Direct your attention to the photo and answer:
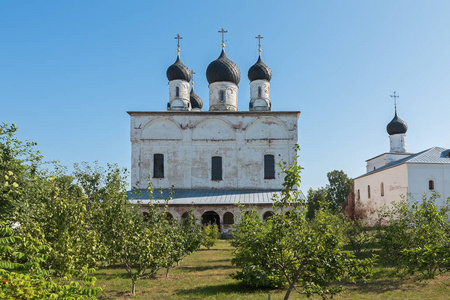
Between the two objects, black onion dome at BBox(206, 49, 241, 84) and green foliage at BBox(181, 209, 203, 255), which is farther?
black onion dome at BBox(206, 49, 241, 84)

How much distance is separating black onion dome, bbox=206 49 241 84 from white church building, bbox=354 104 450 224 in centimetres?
1218

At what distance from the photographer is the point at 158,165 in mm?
24109

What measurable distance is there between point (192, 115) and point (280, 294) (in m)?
17.4

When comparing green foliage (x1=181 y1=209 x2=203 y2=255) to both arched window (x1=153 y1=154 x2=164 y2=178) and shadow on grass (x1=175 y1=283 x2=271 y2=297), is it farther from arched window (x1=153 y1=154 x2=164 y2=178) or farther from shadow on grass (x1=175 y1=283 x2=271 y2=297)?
arched window (x1=153 y1=154 x2=164 y2=178)

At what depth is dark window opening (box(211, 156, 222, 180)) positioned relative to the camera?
949 inches

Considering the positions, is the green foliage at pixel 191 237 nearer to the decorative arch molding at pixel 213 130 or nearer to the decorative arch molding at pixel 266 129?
the decorative arch molding at pixel 213 130

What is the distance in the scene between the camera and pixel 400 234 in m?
9.72

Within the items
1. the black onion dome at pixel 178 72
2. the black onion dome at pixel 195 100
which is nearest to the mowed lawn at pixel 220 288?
the black onion dome at pixel 178 72

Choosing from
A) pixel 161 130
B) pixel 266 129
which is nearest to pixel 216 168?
pixel 266 129

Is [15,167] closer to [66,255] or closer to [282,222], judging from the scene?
[66,255]

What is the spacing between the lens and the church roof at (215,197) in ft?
70.4

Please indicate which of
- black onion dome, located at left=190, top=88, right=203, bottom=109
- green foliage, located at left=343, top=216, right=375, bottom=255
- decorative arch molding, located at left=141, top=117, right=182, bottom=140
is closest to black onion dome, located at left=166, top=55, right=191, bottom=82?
decorative arch molding, located at left=141, top=117, right=182, bottom=140

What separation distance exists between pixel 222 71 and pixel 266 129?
4.86 metres

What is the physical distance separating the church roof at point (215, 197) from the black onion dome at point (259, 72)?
7.87 meters
